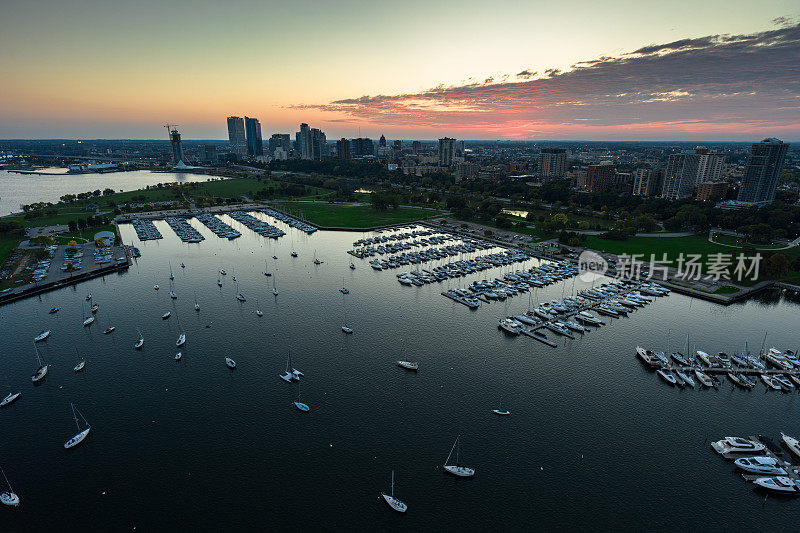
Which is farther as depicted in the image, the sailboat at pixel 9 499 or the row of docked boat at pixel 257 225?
the row of docked boat at pixel 257 225

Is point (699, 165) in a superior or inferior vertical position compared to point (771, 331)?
superior

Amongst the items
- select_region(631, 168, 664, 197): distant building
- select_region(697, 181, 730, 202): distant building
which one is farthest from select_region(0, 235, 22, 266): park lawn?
select_region(697, 181, 730, 202): distant building

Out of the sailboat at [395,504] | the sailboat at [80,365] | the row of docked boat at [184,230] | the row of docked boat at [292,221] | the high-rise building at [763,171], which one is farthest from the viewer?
the high-rise building at [763,171]

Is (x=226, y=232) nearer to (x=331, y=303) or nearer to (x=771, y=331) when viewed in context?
(x=331, y=303)

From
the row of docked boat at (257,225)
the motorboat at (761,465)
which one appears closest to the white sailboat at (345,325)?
the motorboat at (761,465)

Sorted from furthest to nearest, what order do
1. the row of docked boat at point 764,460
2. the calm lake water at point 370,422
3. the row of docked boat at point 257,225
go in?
the row of docked boat at point 257,225 < the row of docked boat at point 764,460 < the calm lake water at point 370,422

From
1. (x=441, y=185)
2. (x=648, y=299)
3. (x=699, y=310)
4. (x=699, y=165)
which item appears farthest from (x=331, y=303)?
(x=699, y=165)

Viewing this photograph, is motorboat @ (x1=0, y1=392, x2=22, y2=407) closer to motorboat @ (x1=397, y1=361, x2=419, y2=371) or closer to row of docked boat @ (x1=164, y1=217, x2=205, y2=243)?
motorboat @ (x1=397, y1=361, x2=419, y2=371)

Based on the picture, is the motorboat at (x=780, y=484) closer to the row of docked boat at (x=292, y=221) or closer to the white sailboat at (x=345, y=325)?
the white sailboat at (x=345, y=325)
